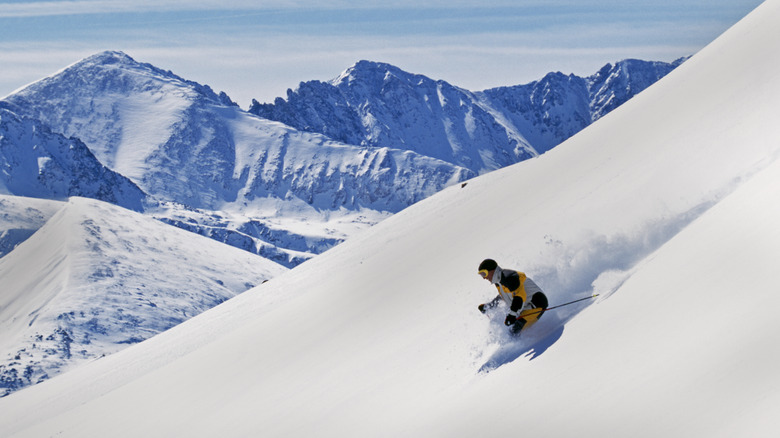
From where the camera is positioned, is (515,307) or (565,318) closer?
(515,307)

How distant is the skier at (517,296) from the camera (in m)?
15.2

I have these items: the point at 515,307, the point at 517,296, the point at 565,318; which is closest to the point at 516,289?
the point at 517,296

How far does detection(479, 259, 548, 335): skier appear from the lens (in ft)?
49.9

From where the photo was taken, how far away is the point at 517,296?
598 inches

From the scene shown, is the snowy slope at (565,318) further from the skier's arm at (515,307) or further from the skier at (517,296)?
the skier's arm at (515,307)

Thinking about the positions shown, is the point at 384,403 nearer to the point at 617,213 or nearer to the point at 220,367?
the point at 617,213

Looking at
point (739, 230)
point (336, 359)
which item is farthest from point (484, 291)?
point (739, 230)

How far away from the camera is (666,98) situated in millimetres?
27203

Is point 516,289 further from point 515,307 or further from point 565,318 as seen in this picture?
point 565,318

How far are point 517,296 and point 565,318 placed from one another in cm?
105

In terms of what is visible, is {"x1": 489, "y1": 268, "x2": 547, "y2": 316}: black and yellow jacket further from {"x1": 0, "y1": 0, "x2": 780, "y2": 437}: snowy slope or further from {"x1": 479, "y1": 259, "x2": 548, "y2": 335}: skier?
{"x1": 0, "y1": 0, "x2": 780, "y2": 437}: snowy slope

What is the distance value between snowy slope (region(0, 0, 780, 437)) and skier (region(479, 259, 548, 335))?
0.36 meters

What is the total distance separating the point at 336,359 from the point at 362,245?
19.5 metres

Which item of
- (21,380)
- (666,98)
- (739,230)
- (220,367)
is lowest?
(21,380)
